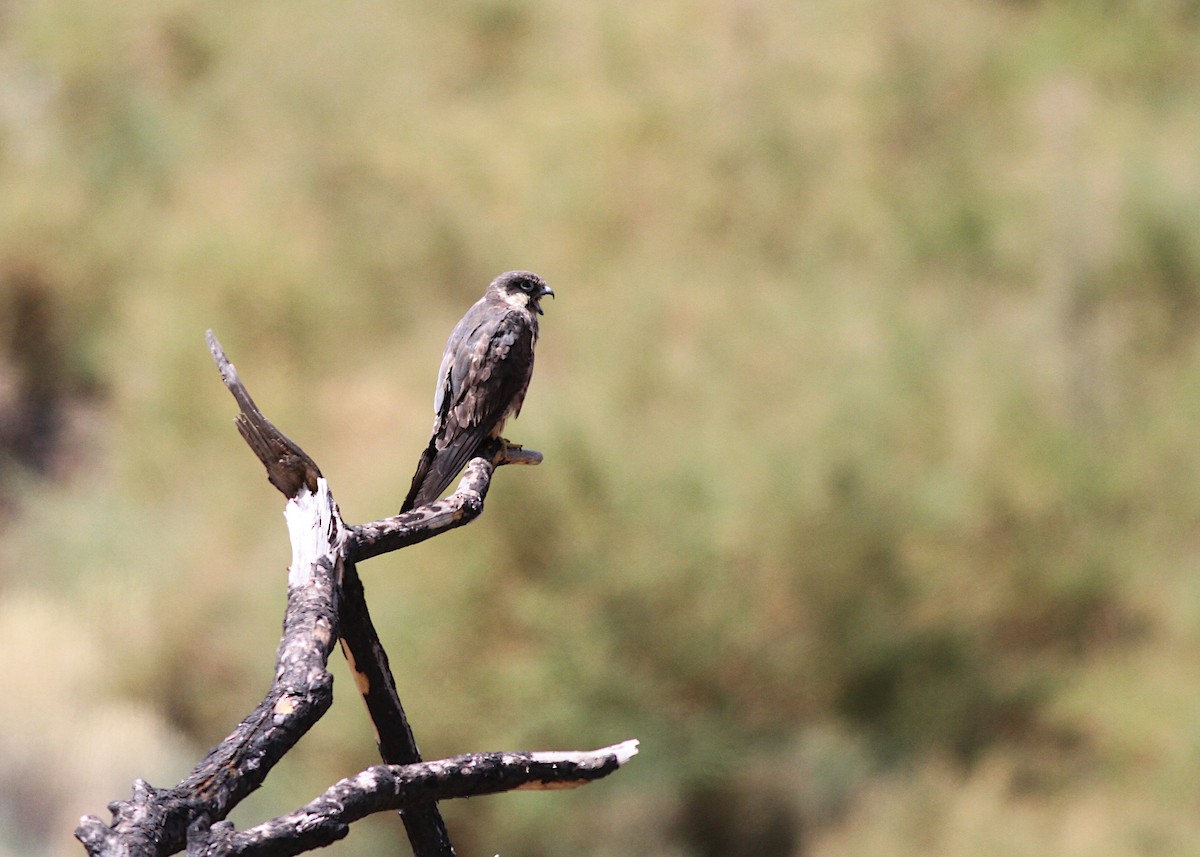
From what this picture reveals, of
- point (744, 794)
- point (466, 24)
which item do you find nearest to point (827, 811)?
point (744, 794)

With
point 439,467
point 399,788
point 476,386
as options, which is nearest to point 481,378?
point 476,386

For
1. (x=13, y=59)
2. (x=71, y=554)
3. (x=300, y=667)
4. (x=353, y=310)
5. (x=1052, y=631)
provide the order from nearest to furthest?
(x=300, y=667)
(x=1052, y=631)
(x=71, y=554)
(x=353, y=310)
(x=13, y=59)

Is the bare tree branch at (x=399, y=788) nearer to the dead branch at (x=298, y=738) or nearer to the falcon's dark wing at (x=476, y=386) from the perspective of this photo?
the dead branch at (x=298, y=738)

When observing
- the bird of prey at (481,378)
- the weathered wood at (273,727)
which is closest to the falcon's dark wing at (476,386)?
the bird of prey at (481,378)

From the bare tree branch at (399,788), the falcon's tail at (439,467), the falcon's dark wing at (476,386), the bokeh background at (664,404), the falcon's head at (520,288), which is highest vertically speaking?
the bokeh background at (664,404)

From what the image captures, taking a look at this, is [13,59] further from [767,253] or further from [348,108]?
A: [767,253]

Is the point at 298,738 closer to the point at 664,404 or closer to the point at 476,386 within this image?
the point at 476,386
